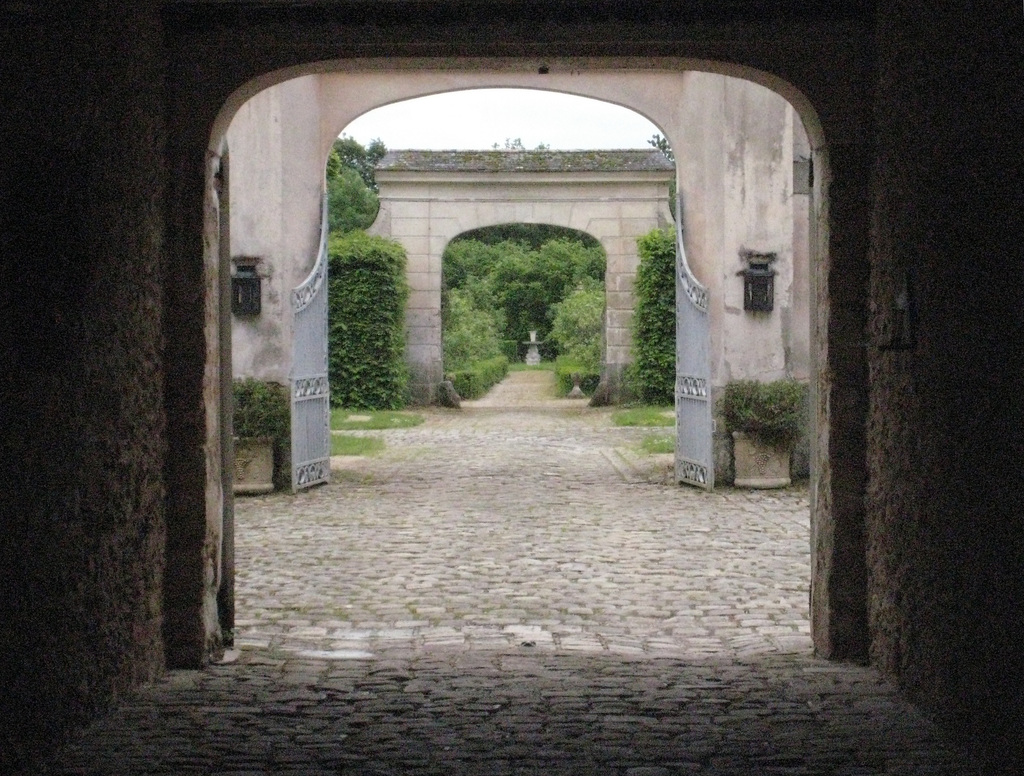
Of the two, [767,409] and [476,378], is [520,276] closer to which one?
[476,378]

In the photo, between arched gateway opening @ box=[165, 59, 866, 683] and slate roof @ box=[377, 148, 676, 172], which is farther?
slate roof @ box=[377, 148, 676, 172]

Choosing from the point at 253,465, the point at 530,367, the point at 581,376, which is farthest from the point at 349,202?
the point at 253,465

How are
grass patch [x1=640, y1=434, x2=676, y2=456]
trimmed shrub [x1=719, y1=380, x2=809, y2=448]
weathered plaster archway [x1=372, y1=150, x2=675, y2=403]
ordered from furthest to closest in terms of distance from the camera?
1. weathered plaster archway [x1=372, y1=150, x2=675, y2=403]
2. grass patch [x1=640, y1=434, x2=676, y2=456]
3. trimmed shrub [x1=719, y1=380, x2=809, y2=448]

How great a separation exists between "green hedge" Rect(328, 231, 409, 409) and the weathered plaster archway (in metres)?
1.39

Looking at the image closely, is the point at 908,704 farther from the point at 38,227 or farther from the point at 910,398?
the point at 38,227

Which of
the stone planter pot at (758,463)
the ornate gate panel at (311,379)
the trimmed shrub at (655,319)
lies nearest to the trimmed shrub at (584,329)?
the trimmed shrub at (655,319)

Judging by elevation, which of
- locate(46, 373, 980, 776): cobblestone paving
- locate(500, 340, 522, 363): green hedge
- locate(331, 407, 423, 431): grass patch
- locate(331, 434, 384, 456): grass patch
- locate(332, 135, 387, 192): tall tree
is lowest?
locate(46, 373, 980, 776): cobblestone paving

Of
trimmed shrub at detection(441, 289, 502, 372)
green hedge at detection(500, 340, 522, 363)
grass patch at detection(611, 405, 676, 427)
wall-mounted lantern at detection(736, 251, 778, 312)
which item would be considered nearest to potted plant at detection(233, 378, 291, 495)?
wall-mounted lantern at detection(736, 251, 778, 312)

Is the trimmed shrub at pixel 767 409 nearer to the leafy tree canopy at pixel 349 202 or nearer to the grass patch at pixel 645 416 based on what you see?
the grass patch at pixel 645 416

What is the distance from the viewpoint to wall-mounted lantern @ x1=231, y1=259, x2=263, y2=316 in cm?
1147

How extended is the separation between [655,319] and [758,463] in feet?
34.3

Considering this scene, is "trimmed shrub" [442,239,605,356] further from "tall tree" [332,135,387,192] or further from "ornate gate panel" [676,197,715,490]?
"ornate gate panel" [676,197,715,490]

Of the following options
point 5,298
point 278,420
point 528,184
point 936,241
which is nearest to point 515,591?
point 936,241

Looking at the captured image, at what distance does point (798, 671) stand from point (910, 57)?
239 centimetres
